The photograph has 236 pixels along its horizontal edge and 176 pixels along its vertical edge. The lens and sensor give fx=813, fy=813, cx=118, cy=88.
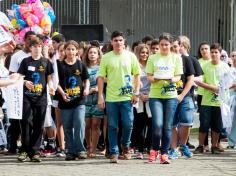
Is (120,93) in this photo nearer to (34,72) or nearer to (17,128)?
(34,72)

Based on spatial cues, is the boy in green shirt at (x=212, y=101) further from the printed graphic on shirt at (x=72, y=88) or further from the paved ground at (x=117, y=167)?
the printed graphic on shirt at (x=72, y=88)

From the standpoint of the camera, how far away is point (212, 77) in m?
14.1

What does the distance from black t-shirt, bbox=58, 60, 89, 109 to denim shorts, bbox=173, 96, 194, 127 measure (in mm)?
1570

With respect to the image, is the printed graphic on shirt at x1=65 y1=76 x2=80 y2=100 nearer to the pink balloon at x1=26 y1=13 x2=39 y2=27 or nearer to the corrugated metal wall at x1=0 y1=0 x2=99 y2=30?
the pink balloon at x1=26 y1=13 x2=39 y2=27

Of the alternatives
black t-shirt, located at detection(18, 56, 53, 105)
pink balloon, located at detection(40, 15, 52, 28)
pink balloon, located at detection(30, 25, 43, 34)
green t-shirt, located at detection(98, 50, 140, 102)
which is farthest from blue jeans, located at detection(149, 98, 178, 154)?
pink balloon, located at detection(40, 15, 52, 28)

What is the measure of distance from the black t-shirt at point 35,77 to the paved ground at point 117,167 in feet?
3.31

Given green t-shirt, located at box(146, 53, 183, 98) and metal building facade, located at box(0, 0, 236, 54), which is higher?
metal building facade, located at box(0, 0, 236, 54)

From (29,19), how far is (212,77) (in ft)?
12.1

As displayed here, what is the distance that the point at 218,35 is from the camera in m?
27.7

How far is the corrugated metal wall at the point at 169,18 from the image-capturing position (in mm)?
27469

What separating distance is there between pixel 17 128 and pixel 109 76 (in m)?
2.22

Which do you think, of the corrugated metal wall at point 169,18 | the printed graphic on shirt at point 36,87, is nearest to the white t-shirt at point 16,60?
the printed graphic on shirt at point 36,87

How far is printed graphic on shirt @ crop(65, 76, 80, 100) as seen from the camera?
12.8m

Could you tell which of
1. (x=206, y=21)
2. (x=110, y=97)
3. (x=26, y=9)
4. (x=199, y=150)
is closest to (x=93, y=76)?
(x=110, y=97)
